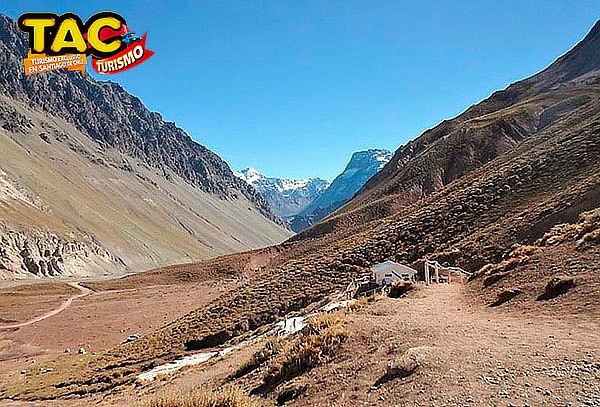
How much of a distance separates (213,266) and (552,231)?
61929mm

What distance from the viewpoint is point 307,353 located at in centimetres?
1108

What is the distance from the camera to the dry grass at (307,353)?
35.5 feet

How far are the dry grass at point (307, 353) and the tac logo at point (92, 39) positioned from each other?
90.9 feet

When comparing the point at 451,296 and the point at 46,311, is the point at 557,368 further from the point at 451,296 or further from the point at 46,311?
the point at 46,311

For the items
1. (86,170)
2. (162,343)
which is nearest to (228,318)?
(162,343)

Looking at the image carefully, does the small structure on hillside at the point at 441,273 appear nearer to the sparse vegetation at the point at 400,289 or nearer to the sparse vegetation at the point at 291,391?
the sparse vegetation at the point at 400,289

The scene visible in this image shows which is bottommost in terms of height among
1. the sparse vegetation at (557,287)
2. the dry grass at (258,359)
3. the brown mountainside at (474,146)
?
the dry grass at (258,359)

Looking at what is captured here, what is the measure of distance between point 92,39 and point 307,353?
98.4 feet

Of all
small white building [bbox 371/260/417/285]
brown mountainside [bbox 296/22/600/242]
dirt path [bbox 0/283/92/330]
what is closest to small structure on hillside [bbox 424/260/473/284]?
small white building [bbox 371/260/417/285]

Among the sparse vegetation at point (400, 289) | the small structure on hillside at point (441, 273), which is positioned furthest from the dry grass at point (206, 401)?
the small structure on hillside at point (441, 273)

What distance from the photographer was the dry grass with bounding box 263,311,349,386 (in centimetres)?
1083

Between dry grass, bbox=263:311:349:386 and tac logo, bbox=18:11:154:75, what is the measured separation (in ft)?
90.9

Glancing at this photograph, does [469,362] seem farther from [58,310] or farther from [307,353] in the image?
[58,310]

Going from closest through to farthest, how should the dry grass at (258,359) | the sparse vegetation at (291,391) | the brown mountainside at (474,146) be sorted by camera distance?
the sparse vegetation at (291,391)
the dry grass at (258,359)
the brown mountainside at (474,146)
